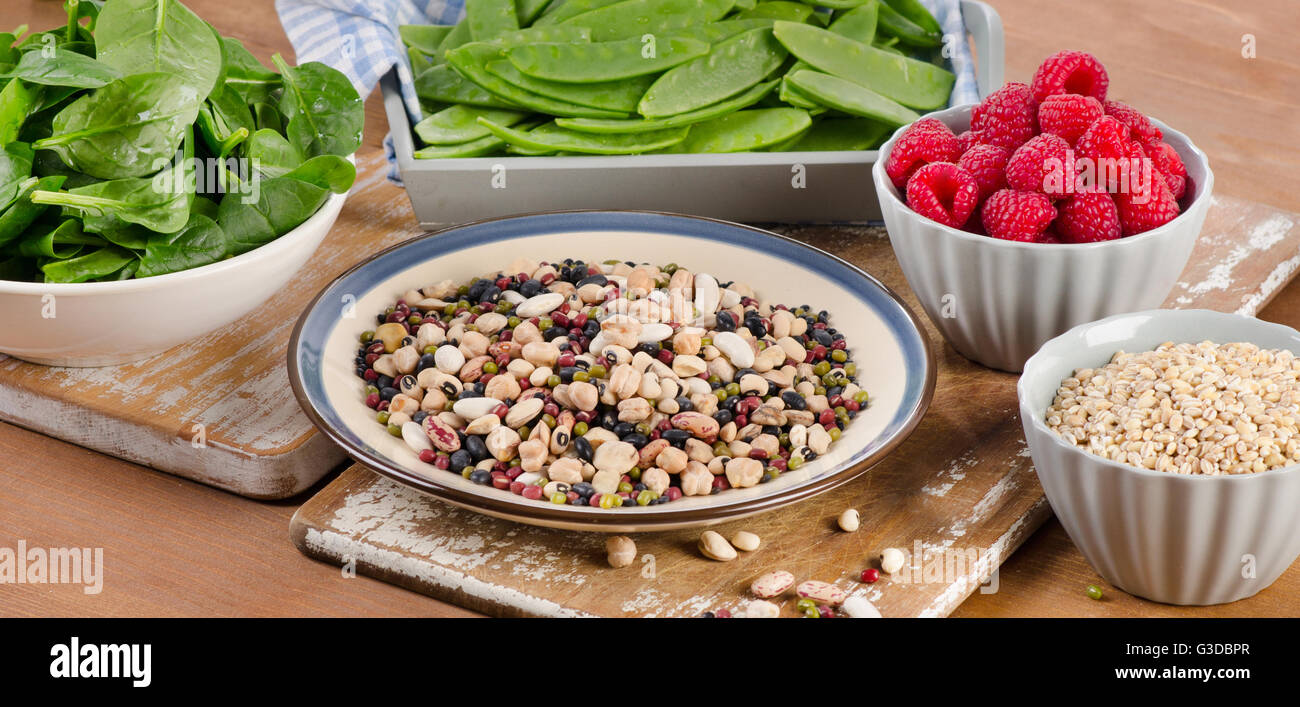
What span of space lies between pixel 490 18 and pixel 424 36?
0.16m

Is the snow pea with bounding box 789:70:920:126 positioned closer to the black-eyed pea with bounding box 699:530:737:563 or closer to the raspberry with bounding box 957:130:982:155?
the raspberry with bounding box 957:130:982:155

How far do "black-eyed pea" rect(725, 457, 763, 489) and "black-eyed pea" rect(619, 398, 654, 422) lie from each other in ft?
0.34

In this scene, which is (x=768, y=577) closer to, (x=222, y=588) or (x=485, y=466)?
(x=485, y=466)

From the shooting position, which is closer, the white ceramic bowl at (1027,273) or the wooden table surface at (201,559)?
the wooden table surface at (201,559)

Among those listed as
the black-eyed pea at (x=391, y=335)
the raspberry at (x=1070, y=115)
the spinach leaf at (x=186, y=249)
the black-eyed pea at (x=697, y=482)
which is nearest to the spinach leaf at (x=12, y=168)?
the spinach leaf at (x=186, y=249)

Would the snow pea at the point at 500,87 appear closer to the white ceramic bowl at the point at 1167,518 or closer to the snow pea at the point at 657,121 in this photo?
the snow pea at the point at 657,121

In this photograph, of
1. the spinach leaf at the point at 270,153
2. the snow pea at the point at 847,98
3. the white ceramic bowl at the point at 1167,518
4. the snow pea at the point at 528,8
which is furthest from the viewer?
the snow pea at the point at 528,8

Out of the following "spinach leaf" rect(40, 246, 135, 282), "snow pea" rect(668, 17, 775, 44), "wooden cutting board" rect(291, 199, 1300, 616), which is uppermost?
"snow pea" rect(668, 17, 775, 44)

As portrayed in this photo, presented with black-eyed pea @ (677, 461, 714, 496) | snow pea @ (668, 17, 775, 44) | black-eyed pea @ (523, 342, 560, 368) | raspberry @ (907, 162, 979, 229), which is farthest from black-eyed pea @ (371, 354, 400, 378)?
snow pea @ (668, 17, 775, 44)

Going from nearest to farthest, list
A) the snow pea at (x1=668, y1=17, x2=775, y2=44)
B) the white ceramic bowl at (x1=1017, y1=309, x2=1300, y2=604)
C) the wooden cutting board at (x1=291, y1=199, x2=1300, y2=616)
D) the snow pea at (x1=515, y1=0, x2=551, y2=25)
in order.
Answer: the white ceramic bowl at (x1=1017, y1=309, x2=1300, y2=604) → the wooden cutting board at (x1=291, y1=199, x2=1300, y2=616) → the snow pea at (x1=668, y1=17, x2=775, y2=44) → the snow pea at (x1=515, y1=0, x2=551, y2=25)

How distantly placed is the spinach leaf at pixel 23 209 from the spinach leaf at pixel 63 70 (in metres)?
0.10

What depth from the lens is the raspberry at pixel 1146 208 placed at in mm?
1249

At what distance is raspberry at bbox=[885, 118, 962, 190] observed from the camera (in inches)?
52.9

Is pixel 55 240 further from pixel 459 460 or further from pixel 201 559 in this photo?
pixel 459 460
